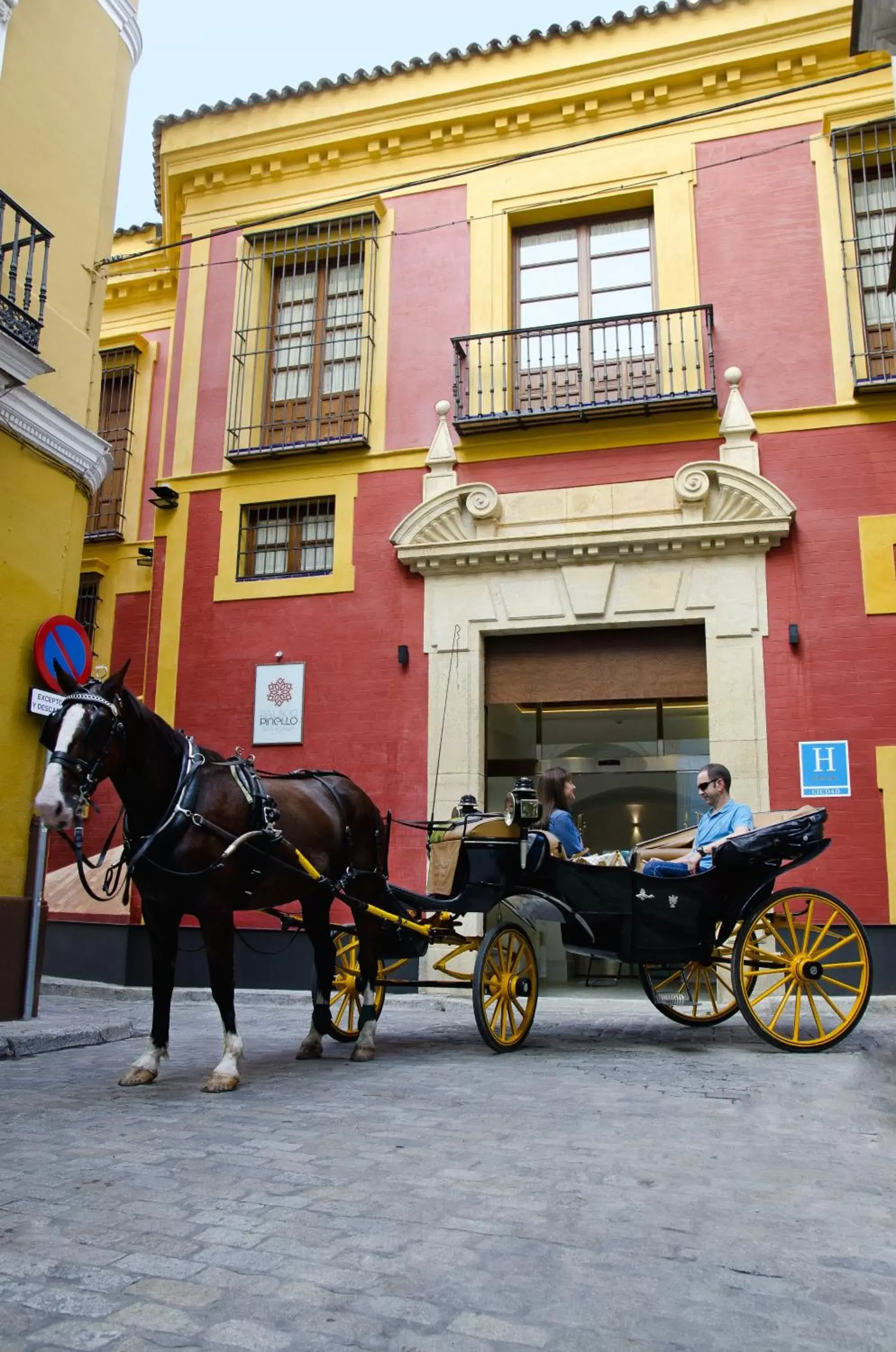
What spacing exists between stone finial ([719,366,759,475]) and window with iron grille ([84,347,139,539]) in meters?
7.52

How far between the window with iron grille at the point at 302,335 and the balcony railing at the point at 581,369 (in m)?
1.32

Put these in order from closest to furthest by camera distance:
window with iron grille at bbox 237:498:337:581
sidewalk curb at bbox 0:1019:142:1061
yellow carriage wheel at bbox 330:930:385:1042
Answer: sidewalk curb at bbox 0:1019:142:1061, yellow carriage wheel at bbox 330:930:385:1042, window with iron grille at bbox 237:498:337:581

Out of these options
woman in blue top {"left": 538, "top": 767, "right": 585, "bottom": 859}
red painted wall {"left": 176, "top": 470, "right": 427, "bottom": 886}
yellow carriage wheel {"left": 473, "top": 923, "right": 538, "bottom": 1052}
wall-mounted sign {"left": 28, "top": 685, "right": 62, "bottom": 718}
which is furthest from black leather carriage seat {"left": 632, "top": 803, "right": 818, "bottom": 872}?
wall-mounted sign {"left": 28, "top": 685, "right": 62, "bottom": 718}

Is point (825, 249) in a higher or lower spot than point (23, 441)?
higher

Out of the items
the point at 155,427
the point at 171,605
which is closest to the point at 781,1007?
the point at 171,605

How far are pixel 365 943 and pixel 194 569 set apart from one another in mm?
6365

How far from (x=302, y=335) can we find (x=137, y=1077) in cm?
909

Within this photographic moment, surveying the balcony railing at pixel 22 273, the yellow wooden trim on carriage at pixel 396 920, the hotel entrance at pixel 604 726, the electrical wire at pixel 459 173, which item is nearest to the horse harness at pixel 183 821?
the yellow wooden trim on carriage at pixel 396 920

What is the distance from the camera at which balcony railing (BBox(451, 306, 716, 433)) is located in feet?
33.0

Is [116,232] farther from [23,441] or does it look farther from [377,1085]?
[377,1085]

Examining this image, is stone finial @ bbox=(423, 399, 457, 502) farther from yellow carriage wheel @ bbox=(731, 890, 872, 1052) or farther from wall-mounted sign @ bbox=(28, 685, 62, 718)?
yellow carriage wheel @ bbox=(731, 890, 872, 1052)

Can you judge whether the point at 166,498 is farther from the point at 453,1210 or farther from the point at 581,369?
the point at 453,1210

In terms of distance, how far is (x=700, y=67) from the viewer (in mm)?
10469

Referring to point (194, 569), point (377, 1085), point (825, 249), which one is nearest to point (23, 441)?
point (194, 569)
